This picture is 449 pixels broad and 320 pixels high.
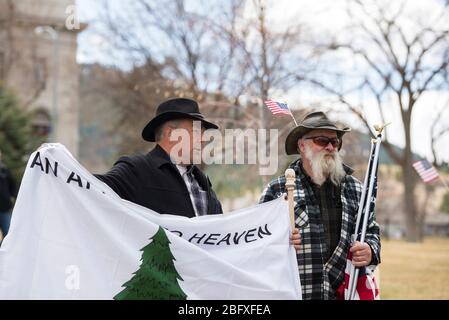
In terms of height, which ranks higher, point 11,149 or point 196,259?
point 11,149

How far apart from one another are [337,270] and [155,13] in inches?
833

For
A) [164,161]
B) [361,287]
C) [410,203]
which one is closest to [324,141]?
[361,287]

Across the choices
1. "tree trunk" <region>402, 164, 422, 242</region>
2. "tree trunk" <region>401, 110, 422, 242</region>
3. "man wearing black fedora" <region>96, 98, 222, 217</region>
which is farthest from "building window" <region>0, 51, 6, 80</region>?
"man wearing black fedora" <region>96, 98, 222, 217</region>

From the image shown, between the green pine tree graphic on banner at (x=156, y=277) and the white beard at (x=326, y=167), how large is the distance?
4.05 feet

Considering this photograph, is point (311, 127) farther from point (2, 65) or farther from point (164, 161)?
point (2, 65)

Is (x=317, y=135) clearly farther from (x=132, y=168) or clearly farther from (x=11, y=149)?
(x=11, y=149)

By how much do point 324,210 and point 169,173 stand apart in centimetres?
114

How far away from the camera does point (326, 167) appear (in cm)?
534

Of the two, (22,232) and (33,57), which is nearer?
(22,232)

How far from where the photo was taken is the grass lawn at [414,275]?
11336 mm

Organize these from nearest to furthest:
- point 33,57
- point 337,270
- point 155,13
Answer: point 337,270 → point 155,13 → point 33,57

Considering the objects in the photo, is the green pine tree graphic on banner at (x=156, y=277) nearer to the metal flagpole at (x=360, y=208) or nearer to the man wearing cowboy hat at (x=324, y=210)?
the man wearing cowboy hat at (x=324, y=210)
